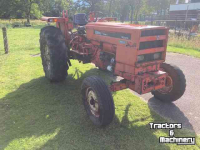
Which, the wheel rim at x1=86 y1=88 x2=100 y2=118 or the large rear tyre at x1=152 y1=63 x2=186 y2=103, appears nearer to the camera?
the wheel rim at x1=86 y1=88 x2=100 y2=118

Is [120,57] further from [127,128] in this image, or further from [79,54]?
[79,54]

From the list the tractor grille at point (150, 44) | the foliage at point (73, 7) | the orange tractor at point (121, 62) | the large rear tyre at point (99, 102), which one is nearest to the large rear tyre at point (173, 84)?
the orange tractor at point (121, 62)

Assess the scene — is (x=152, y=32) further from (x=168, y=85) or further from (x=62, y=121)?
(x=62, y=121)

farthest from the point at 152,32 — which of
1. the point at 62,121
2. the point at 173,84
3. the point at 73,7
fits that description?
the point at 73,7

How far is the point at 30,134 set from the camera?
3082 millimetres

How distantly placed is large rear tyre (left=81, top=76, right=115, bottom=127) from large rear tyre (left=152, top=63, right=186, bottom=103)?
161 cm

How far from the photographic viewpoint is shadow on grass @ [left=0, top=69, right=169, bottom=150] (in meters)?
2.88

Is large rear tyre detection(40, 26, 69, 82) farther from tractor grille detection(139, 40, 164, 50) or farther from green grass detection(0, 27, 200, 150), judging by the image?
tractor grille detection(139, 40, 164, 50)

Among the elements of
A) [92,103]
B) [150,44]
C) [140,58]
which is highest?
[150,44]

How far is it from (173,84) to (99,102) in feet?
5.92

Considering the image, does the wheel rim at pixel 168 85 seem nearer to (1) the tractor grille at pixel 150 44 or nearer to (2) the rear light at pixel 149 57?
(2) the rear light at pixel 149 57

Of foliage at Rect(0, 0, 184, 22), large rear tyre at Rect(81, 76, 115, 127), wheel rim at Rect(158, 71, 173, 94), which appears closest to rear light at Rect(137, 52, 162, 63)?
wheel rim at Rect(158, 71, 173, 94)

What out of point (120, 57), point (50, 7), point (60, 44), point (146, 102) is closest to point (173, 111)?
point (146, 102)

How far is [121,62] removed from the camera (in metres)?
3.45
